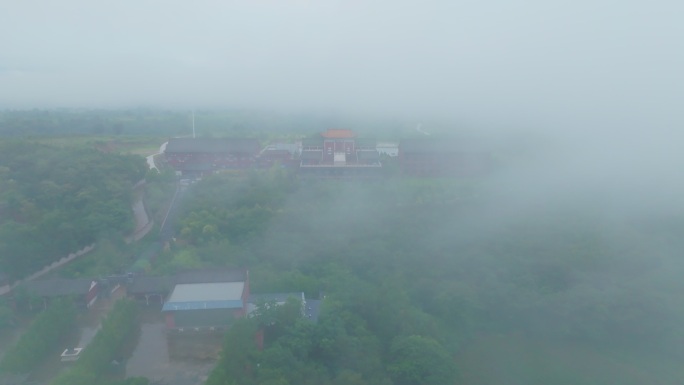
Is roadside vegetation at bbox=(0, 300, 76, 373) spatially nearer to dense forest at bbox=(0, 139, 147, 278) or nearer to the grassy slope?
dense forest at bbox=(0, 139, 147, 278)

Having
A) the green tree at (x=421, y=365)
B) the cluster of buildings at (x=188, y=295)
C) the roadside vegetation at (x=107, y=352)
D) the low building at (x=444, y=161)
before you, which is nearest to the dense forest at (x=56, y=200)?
the cluster of buildings at (x=188, y=295)

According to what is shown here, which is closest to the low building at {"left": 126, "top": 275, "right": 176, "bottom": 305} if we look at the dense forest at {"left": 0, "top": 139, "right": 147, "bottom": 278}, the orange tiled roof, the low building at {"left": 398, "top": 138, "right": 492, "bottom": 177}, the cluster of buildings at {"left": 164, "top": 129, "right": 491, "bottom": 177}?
the dense forest at {"left": 0, "top": 139, "right": 147, "bottom": 278}

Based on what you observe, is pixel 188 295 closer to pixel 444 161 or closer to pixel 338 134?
pixel 444 161

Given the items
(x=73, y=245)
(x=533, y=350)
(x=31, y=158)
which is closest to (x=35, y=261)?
(x=73, y=245)

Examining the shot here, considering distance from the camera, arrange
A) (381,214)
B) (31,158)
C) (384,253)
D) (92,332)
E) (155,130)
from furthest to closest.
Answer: (155,130)
(31,158)
(381,214)
(384,253)
(92,332)

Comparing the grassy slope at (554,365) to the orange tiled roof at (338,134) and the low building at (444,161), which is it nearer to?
the low building at (444,161)

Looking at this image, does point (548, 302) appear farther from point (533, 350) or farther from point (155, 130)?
point (155, 130)
